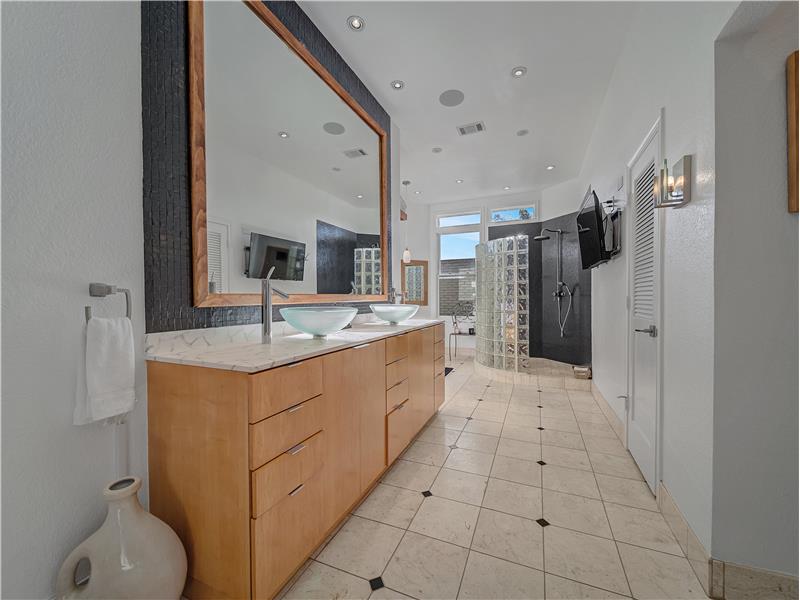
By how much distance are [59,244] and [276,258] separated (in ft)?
2.99

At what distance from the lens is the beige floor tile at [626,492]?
1739 mm

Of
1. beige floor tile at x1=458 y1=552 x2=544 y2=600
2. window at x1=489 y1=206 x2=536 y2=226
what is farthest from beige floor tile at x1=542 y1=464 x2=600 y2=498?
window at x1=489 y1=206 x2=536 y2=226

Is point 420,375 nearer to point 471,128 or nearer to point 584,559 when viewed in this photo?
point 584,559

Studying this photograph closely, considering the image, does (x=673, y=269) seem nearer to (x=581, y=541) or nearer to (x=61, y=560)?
(x=581, y=541)

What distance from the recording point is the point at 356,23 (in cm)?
210

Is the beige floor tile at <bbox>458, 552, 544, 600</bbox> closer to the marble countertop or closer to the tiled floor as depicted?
the tiled floor

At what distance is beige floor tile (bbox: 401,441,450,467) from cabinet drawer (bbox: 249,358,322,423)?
1265mm

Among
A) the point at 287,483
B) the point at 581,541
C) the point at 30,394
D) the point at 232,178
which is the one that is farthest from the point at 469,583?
the point at 232,178

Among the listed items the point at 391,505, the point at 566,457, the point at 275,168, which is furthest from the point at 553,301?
the point at 275,168

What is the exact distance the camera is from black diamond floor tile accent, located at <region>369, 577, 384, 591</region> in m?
1.24

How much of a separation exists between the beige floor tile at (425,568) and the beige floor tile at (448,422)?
1349 millimetres

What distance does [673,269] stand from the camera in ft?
5.07

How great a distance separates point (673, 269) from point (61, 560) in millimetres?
2751

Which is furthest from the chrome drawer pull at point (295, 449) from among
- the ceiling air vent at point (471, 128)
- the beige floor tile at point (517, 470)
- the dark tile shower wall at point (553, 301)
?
the dark tile shower wall at point (553, 301)
